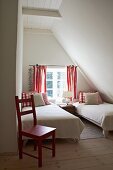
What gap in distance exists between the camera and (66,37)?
16.3ft

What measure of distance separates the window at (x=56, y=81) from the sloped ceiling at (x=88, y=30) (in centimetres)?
93

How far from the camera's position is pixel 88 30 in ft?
12.3

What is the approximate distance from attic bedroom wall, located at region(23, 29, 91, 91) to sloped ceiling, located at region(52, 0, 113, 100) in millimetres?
436

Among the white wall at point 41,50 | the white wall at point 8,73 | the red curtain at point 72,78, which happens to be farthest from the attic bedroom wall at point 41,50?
the white wall at point 8,73

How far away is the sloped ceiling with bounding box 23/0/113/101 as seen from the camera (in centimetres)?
310

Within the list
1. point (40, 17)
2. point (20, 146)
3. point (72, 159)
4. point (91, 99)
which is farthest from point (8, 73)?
point (91, 99)

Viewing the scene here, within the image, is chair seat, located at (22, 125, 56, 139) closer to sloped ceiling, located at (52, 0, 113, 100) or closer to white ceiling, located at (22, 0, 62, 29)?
sloped ceiling, located at (52, 0, 113, 100)

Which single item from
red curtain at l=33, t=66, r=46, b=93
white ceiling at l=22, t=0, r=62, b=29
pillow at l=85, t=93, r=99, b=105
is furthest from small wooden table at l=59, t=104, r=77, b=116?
white ceiling at l=22, t=0, r=62, b=29

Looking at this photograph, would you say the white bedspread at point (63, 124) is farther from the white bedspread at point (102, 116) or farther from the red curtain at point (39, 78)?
the red curtain at point (39, 78)

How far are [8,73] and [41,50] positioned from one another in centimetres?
307

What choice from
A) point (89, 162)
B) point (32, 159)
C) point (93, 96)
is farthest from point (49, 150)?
point (93, 96)

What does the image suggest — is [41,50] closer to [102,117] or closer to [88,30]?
[88,30]

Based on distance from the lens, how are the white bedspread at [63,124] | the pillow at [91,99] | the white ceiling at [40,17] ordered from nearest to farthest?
1. the white bedspread at [63,124]
2. the white ceiling at [40,17]
3. the pillow at [91,99]

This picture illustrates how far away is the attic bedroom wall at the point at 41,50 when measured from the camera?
5.59 m
